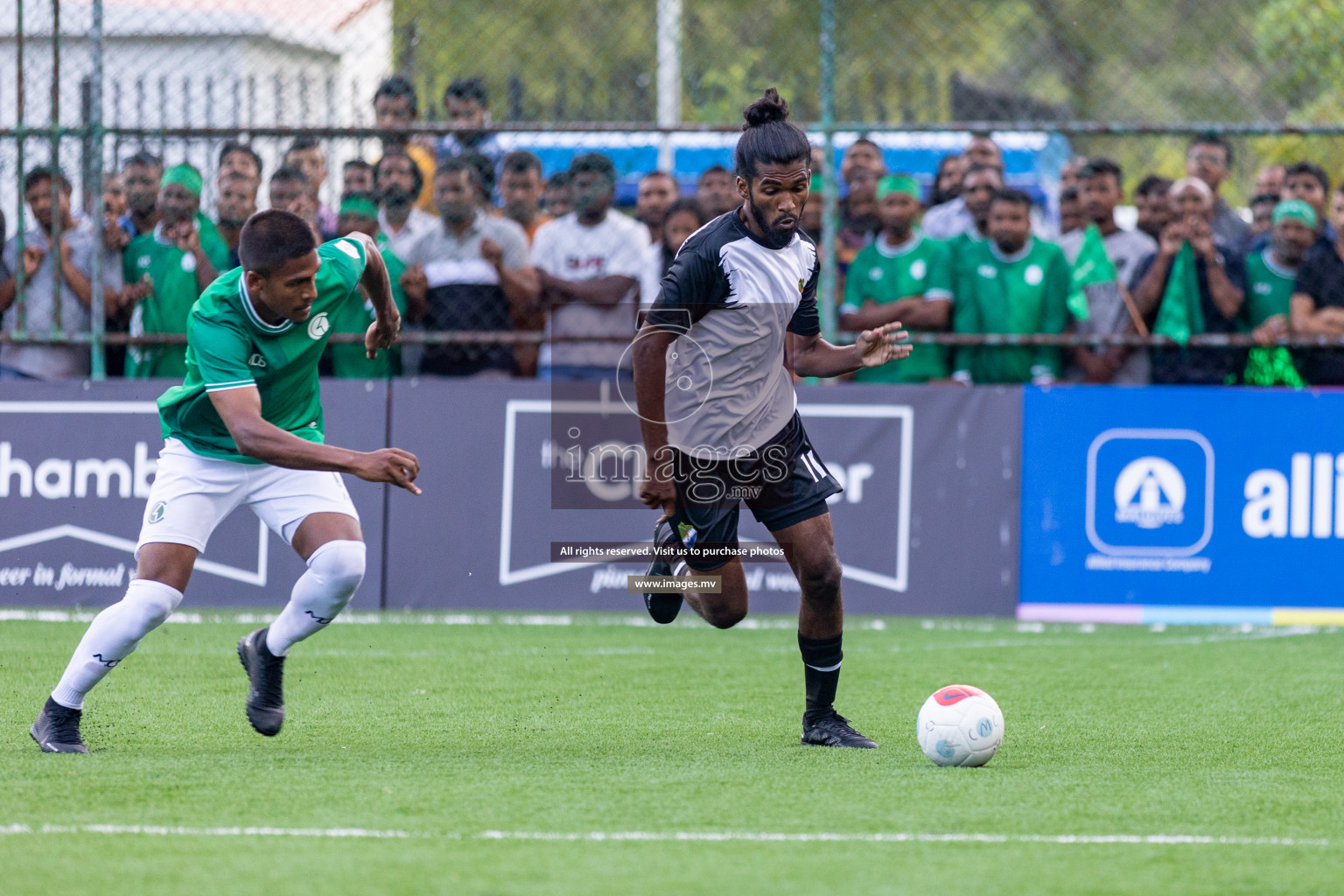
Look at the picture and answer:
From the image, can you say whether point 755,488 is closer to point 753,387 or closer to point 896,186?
point 753,387

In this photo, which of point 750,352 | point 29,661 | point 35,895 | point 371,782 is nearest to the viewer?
point 35,895

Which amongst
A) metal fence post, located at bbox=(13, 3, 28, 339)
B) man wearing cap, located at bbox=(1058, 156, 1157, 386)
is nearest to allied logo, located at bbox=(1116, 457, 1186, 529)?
man wearing cap, located at bbox=(1058, 156, 1157, 386)

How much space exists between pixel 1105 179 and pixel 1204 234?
2.84ft

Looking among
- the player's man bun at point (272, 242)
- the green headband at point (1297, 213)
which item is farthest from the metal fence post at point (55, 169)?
the green headband at point (1297, 213)

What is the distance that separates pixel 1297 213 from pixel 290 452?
7342 mm

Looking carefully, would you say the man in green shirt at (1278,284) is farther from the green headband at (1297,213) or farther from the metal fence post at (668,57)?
the metal fence post at (668,57)

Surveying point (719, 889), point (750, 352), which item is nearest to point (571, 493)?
point (750, 352)

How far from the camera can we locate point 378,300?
21.6ft

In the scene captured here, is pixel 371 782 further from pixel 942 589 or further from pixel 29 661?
pixel 942 589

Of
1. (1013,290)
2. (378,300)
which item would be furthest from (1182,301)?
(378,300)

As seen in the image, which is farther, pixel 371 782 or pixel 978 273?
pixel 978 273

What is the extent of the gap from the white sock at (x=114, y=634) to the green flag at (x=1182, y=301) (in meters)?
6.88

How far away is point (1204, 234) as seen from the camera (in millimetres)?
10461

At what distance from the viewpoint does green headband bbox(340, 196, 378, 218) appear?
10.5m
